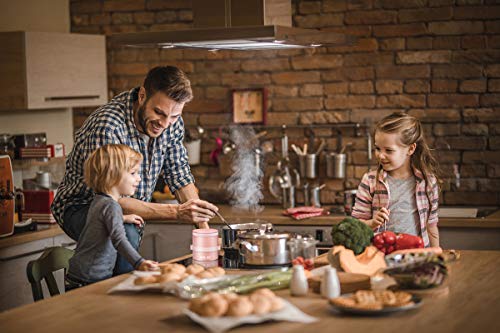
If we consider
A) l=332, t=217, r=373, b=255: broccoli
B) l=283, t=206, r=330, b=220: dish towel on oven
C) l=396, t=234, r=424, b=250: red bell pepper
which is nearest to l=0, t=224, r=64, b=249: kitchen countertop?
l=283, t=206, r=330, b=220: dish towel on oven

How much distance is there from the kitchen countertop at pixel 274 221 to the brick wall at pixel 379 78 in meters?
0.44

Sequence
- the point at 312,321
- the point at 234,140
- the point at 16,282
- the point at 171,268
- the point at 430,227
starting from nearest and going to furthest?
the point at 312,321 → the point at 171,268 → the point at 430,227 → the point at 16,282 → the point at 234,140

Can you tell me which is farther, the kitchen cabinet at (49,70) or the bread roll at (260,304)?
the kitchen cabinet at (49,70)

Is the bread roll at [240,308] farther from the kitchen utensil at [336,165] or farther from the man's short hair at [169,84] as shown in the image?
the kitchen utensil at [336,165]

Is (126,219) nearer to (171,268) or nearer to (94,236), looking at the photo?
(94,236)

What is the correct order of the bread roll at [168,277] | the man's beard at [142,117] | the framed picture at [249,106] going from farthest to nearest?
the framed picture at [249,106] → the man's beard at [142,117] → the bread roll at [168,277]

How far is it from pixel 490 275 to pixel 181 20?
339 centimetres

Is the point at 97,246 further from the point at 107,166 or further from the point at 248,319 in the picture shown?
the point at 248,319

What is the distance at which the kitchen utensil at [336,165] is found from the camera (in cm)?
560

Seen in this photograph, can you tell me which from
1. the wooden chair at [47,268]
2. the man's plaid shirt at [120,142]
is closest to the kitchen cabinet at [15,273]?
the man's plaid shirt at [120,142]

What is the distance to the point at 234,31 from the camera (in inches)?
135

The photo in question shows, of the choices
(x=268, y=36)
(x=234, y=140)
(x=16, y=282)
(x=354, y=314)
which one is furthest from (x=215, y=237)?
(x=234, y=140)

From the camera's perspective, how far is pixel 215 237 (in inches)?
140

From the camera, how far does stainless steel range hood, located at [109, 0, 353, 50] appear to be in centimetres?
343
